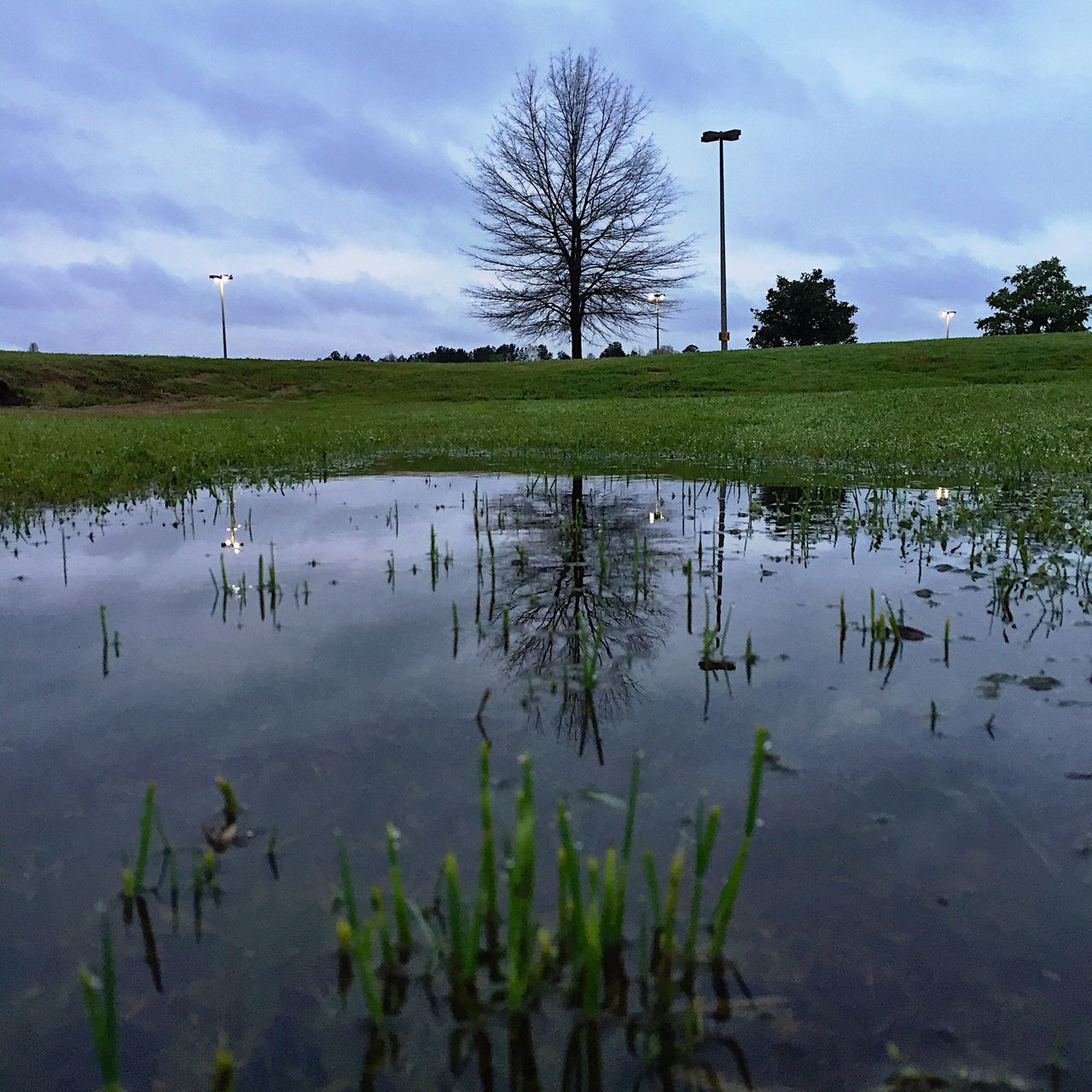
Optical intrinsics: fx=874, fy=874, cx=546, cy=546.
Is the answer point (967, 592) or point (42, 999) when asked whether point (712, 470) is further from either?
point (42, 999)

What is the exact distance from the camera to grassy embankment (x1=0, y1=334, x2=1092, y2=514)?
12.4 meters

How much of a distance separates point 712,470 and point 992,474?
3547mm

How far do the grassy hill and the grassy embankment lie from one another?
0.45 feet

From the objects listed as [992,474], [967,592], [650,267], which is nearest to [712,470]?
[992,474]

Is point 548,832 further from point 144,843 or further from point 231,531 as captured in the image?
point 231,531

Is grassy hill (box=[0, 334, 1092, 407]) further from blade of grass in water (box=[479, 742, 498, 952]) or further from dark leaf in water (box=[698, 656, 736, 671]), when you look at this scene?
blade of grass in water (box=[479, 742, 498, 952])

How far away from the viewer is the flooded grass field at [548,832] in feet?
5.91

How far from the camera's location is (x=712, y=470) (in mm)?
12398

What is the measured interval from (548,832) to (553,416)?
21.4 metres

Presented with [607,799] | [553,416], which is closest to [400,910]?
[607,799]

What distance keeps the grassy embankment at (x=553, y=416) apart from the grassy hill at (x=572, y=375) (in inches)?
5.3

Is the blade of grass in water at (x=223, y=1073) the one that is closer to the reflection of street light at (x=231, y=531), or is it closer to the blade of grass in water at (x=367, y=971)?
the blade of grass in water at (x=367, y=971)

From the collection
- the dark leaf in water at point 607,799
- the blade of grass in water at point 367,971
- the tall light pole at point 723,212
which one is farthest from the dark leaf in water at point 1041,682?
the tall light pole at point 723,212

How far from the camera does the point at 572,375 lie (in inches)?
1490
